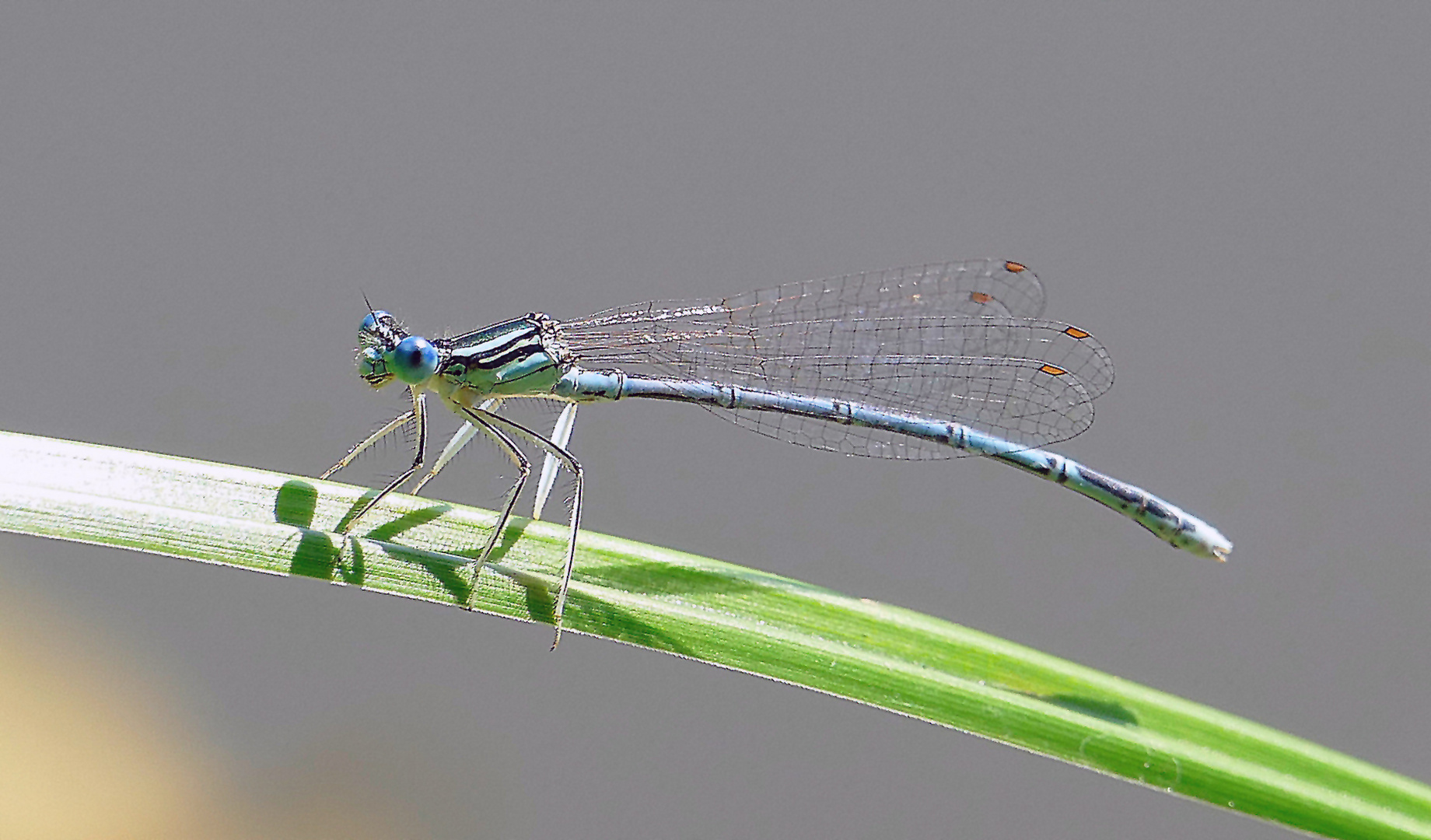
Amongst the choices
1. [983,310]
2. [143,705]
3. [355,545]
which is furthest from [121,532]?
[983,310]

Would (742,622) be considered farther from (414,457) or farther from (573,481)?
(414,457)

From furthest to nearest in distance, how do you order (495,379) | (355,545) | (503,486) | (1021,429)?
(1021,429), (495,379), (503,486), (355,545)

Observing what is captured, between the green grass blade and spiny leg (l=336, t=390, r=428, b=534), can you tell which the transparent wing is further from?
the green grass blade

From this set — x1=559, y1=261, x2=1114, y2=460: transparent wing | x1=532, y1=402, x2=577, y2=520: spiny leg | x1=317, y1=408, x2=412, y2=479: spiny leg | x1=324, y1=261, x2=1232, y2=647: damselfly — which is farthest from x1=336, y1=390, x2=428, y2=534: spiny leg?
x1=559, y1=261, x2=1114, y2=460: transparent wing

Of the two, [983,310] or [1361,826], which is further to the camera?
[983,310]

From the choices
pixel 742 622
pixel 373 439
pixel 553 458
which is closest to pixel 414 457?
pixel 373 439

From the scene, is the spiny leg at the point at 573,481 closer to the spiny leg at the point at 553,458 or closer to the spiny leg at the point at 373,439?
the spiny leg at the point at 553,458

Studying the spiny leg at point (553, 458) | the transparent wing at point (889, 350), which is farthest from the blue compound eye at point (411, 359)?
the transparent wing at point (889, 350)

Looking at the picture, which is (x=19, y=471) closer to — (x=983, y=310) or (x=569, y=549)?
(x=569, y=549)
